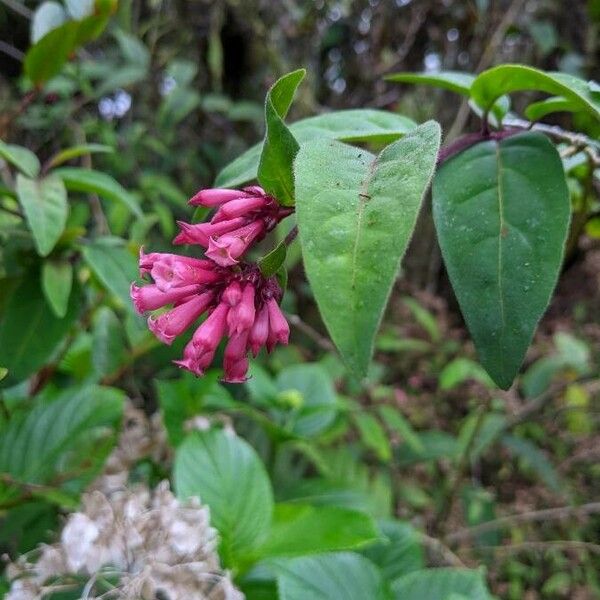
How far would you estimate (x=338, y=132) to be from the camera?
20.0 inches

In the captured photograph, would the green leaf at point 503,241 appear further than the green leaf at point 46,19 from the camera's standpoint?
No

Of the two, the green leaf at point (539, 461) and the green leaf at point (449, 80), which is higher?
the green leaf at point (449, 80)

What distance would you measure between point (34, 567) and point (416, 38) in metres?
2.01

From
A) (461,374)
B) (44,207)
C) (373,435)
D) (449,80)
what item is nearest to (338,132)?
(449,80)

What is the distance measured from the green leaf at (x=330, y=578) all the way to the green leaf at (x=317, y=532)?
0.01 metres

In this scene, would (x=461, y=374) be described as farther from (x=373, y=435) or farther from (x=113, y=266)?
(x=113, y=266)

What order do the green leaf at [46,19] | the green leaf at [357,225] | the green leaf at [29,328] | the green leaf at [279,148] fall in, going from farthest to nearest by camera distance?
1. the green leaf at [46,19]
2. the green leaf at [29,328]
3. the green leaf at [279,148]
4. the green leaf at [357,225]

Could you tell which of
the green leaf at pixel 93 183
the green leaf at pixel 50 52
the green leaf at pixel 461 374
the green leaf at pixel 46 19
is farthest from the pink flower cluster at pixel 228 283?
the green leaf at pixel 461 374

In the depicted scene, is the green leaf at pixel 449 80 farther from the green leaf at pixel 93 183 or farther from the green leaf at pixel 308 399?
the green leaf at pixel 308 399

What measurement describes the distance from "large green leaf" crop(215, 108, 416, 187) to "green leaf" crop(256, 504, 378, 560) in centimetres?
32

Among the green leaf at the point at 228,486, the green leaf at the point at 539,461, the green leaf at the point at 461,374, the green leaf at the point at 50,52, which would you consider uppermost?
the green leaf at the point at 50,52

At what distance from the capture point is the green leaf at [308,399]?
0.99 metres

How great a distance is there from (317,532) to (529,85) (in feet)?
1.41

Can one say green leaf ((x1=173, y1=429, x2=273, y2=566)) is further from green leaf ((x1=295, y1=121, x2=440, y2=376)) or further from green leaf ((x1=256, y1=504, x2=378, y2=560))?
green leaf ((x1=295, y1=121, x2=440, y2=376))
